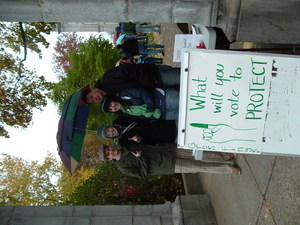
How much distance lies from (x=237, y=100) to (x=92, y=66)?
9933 millimetres

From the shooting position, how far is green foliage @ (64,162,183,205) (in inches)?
345

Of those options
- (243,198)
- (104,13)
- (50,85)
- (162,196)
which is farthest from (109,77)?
(162,196)

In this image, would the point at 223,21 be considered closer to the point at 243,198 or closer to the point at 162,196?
the point at 243,198

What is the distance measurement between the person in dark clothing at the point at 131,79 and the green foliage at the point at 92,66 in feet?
25.1

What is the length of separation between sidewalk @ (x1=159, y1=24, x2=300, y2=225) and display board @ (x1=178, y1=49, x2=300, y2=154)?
4.15 feet

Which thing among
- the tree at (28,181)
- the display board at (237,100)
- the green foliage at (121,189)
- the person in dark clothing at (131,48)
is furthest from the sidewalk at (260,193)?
the tree at (28,181)

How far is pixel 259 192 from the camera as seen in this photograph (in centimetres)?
471

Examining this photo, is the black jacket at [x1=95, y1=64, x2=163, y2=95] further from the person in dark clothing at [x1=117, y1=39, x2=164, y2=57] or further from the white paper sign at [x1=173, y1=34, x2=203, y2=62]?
the person in dark clothing at [x1=117, y1=39, x2=164, y2=57]

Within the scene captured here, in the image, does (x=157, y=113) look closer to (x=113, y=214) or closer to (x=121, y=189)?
(x=113, y=214)

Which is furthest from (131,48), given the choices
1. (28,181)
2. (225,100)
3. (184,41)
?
(28,181)

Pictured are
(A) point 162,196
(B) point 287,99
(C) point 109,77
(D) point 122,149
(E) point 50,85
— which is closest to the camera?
(B) point 287,99

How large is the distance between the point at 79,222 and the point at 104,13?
4615 mm

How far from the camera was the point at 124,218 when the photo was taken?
241 inches

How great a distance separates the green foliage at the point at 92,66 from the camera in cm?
1173
